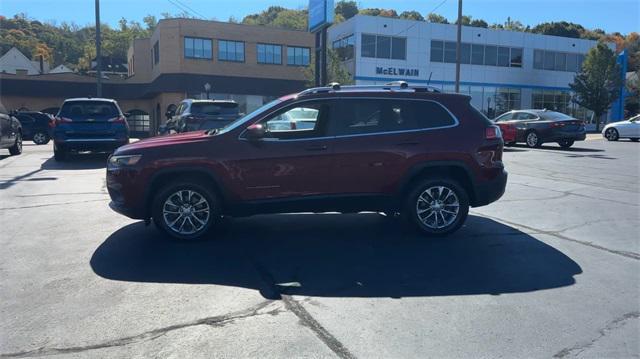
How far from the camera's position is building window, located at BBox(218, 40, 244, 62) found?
1628 inches

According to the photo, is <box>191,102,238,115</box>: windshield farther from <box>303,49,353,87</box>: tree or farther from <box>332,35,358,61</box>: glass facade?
<box>332,35,358,61</box>: glass facade

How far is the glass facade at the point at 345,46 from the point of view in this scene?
4266 cm

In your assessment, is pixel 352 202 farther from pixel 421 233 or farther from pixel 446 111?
pixel 446 111

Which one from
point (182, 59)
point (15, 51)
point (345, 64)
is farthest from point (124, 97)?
point (15, 51)

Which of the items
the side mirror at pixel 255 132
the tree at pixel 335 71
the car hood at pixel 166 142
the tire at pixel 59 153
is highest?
the tree at pixel 335 71

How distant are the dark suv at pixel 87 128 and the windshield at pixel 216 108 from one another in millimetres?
2058

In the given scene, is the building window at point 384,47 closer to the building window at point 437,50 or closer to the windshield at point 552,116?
the building window at point 437,50

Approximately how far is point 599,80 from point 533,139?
2952 centimetres

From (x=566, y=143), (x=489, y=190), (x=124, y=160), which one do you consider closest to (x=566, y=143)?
(x=566, y=143)

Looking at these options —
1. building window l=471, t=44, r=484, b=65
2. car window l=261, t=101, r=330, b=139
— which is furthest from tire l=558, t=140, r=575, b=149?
building window l=471, t=44, r=484, b=65

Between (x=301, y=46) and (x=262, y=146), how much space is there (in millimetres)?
39162

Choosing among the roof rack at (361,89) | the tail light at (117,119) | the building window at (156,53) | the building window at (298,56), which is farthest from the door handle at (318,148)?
the building window at (156,53)

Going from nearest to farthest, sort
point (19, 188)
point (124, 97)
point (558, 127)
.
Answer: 1. point (19, 188)
2. point (558, 127)
3. point (124, 97)

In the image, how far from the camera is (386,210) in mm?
6605
